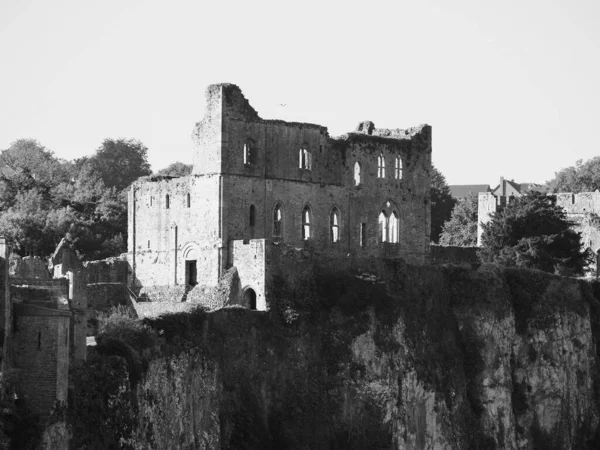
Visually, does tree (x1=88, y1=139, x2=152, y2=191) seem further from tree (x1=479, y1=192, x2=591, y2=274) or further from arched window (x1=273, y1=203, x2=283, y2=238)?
arched window (x1=273, y1=203, x2=283, y2=238)

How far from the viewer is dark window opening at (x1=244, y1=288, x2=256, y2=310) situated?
69.4 meters

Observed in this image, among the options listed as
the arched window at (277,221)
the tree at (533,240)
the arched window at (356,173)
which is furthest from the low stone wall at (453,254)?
the arched window at (277,221)

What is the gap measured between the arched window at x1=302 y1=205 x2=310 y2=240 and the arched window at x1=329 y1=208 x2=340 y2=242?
1382mm

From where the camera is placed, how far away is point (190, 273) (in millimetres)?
73750

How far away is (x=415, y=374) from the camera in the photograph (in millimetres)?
72688

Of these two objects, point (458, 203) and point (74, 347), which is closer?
point (74, 347)

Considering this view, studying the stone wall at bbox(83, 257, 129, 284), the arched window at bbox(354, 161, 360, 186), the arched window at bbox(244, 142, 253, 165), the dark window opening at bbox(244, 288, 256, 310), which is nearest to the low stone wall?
the arched window at bbox(354, 161, 360, 186)

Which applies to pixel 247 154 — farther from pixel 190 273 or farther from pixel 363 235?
pixel 363 235

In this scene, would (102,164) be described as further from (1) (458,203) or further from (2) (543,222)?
(2) (543,222)

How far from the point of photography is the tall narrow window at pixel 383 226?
79562 mm

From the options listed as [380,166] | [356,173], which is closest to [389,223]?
[380,166]

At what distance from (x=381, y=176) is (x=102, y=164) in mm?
38023

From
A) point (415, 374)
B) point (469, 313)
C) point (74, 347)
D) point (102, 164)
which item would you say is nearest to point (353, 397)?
point (415, 374)

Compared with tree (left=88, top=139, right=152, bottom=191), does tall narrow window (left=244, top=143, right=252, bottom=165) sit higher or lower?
lower
